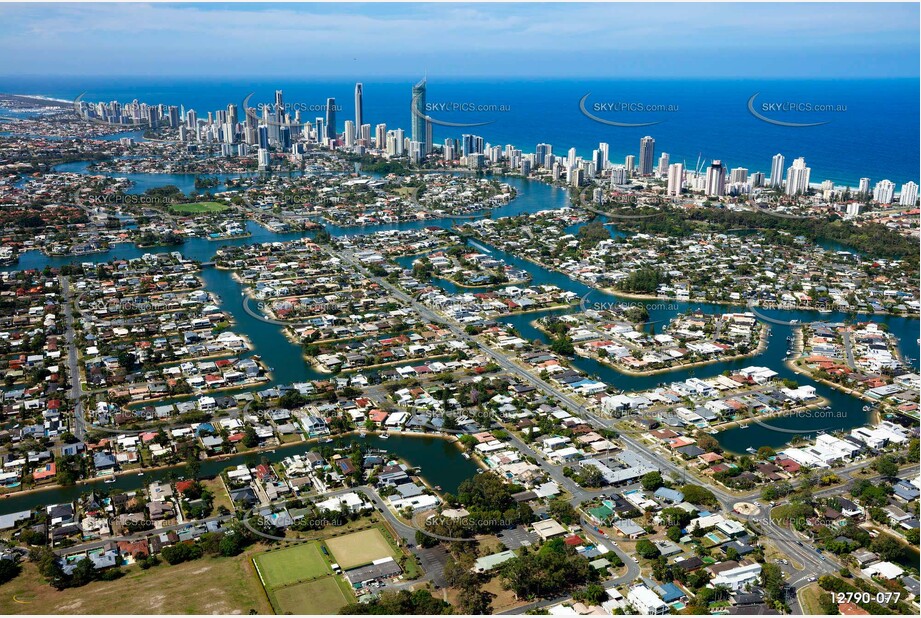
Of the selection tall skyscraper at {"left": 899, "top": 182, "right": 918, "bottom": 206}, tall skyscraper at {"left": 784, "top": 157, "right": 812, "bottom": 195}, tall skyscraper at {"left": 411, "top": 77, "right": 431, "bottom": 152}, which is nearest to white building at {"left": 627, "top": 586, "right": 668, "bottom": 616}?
tall skyscraper at {"left": 899, "top": 182, "right": 918, "bottom": 206}

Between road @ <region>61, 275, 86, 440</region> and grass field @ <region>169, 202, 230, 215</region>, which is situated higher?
grass field @ <region>169, 202, 230, 215</region>

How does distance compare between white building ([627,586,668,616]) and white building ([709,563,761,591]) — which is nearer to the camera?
white building ([627,586,668,616])

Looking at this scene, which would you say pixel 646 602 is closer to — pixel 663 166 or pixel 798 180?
pixel 798 180

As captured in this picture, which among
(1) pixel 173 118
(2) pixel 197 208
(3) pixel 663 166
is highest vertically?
(1) pixel 173 118

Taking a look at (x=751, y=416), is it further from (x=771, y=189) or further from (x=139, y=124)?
(x=139, y=124)

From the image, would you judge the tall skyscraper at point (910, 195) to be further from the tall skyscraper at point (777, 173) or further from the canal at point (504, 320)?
the canal at point (504, 320)

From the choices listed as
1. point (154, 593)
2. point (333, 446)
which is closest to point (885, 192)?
point (333, 446)

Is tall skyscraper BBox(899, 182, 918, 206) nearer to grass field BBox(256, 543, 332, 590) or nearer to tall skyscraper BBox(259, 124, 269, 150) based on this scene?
grass field BBox(256, 543, 332, 590)

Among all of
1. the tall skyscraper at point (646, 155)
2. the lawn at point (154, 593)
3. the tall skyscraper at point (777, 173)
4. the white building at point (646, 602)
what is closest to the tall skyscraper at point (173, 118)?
the tall skyscraper at point (646, 155)
